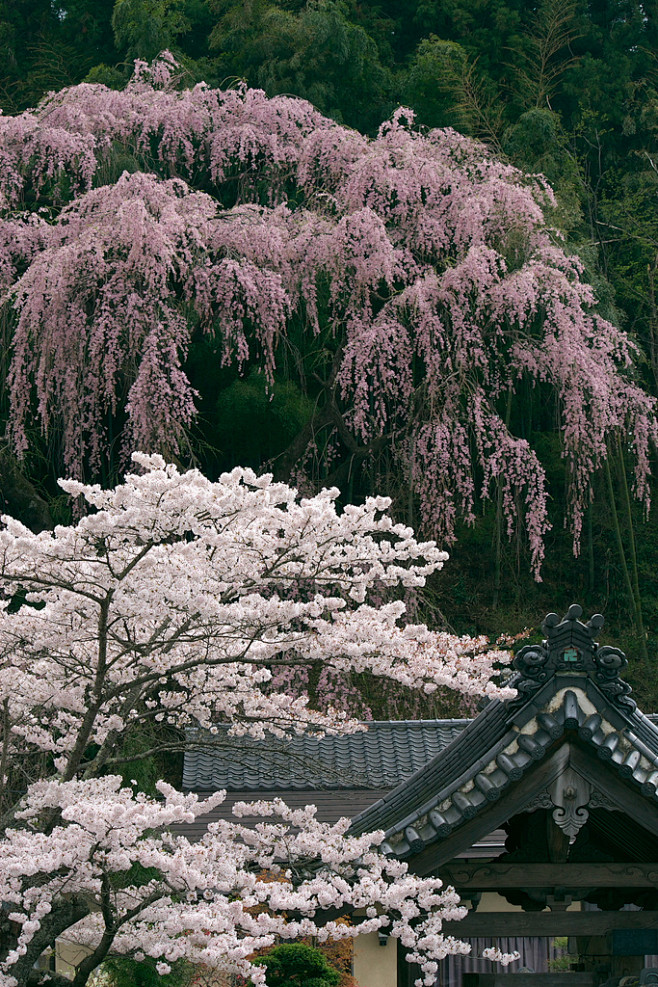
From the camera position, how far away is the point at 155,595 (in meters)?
3.66

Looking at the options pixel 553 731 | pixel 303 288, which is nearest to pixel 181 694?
pixel 553 731

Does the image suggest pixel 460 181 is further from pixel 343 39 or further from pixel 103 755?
pixel 103 755

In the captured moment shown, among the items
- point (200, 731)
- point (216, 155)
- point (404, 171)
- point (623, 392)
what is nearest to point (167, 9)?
point (216, 155)

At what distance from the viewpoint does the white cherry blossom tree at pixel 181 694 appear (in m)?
3.39

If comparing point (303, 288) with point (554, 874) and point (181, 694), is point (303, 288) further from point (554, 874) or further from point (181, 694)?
point (554, 874)

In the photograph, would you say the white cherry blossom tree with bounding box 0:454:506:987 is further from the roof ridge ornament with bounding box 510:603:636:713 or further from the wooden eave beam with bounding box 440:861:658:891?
the roof ridge ornament with bounding box 510:603:636:713

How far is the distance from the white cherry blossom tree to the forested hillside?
392 cm

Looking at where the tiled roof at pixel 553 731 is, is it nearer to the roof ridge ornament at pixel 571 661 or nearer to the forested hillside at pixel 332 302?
the roof ridge ornament at pixel 571 661

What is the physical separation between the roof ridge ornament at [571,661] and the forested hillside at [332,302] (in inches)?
197

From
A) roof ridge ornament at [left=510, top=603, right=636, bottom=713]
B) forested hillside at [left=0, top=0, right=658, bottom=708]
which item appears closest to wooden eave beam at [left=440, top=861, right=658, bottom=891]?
roof ridge ornament at [left=510, top=603, right=636, bottom=713]

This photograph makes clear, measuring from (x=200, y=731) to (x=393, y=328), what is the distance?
495 centimetres

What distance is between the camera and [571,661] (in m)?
3.26

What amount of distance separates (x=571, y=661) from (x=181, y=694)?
1.74m

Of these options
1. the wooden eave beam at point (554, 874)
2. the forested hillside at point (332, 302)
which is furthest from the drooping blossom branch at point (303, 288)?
the wooden eave beam at point (554, 874)
